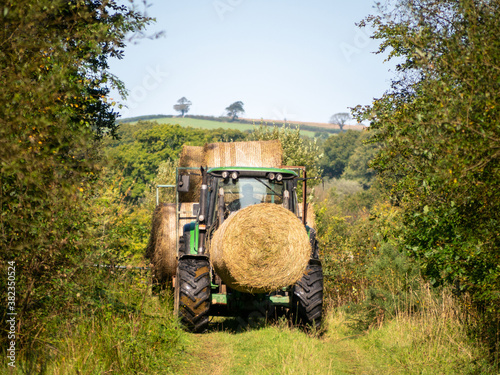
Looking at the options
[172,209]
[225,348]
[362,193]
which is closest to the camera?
[225,348]

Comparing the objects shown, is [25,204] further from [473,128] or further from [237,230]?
[473,128]

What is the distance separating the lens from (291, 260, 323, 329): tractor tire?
946cm

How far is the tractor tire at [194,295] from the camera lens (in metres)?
8.94

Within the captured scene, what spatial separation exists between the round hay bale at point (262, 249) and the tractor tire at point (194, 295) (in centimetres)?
109

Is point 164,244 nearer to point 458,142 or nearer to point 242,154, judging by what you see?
point 242,154

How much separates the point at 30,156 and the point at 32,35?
Result: 1.24m

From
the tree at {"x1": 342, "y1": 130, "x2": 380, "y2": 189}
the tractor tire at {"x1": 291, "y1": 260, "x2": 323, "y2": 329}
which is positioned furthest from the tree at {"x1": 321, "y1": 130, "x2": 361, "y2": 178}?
the tractor tire at {"x1": 291, "y1": 260, "x2": 323, "y2": 329}

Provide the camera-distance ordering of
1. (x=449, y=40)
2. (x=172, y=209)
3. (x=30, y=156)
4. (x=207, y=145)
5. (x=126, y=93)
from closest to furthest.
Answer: (x=30, y=156)
(x=449, y=40)
(x=126, y=93)
(x=172, y=209)
(x=207, y=145)

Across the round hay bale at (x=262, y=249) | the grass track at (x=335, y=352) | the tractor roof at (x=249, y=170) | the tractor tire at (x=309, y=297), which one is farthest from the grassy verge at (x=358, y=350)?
the tractor roof at (x=249, y=170)

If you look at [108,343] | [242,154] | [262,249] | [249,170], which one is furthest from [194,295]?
[242,154]

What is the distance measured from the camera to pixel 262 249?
7.84 meters

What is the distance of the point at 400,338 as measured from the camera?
820cm

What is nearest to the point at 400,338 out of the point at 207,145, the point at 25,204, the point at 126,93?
the point at 25,204

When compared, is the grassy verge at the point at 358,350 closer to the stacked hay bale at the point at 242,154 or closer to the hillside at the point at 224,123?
the stacked hay bale at the point at 242,154
